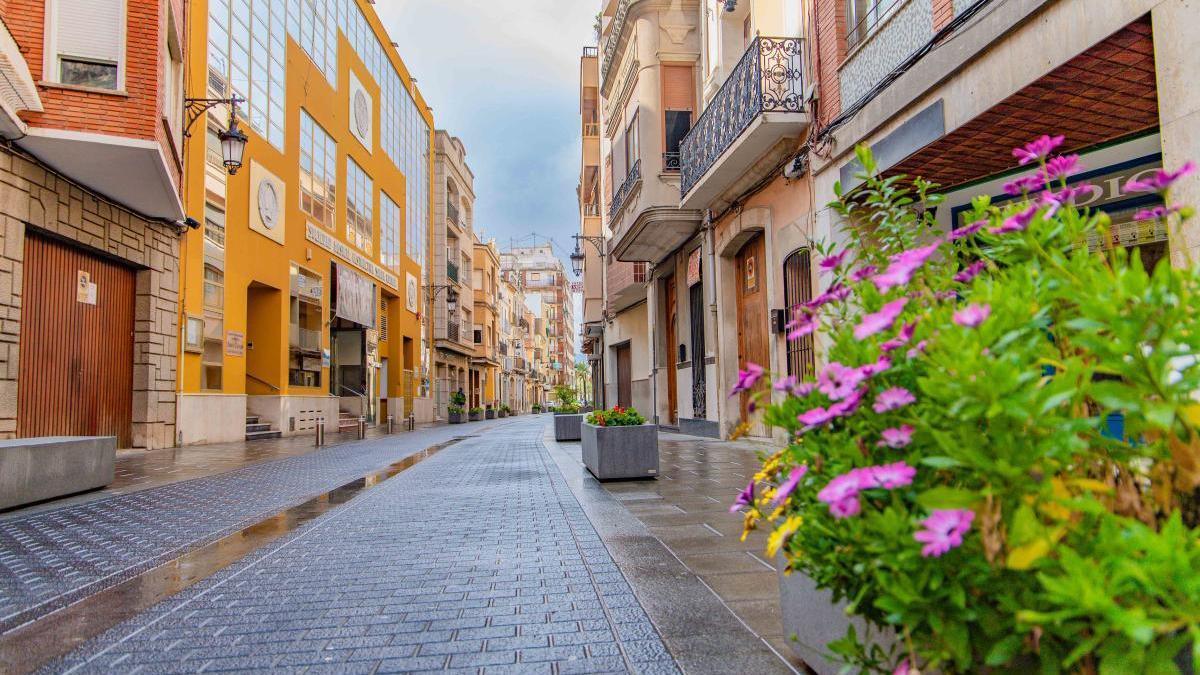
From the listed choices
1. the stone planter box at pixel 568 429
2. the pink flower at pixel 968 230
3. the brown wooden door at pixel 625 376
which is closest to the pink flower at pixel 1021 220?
the pink flower at pixel 968 230

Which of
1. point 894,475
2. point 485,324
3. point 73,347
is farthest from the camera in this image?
point 485,324

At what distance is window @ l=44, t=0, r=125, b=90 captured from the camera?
1088cm

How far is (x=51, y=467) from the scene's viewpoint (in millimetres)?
Answer: 7016

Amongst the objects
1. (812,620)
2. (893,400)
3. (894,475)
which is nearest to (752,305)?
(812,620)

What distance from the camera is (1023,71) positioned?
579 centimetres

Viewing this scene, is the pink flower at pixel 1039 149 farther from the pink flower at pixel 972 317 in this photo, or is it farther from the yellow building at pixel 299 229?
the yellow building at pixel 299 229

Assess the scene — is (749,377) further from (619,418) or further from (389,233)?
(389,233)

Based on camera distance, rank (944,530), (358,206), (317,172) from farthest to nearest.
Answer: (358,206)
(317,172)
(944,530)

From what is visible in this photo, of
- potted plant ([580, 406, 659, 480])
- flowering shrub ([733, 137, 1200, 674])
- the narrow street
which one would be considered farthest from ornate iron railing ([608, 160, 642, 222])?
flowering shrub ([733, 137, 1200, 674])

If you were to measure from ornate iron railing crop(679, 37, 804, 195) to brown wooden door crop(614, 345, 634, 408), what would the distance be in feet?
45.0

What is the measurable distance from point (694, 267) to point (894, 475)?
600 inches

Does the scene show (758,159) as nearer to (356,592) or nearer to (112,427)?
(356,592)

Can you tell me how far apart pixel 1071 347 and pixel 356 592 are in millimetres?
3422

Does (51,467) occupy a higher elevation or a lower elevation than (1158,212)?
lower
